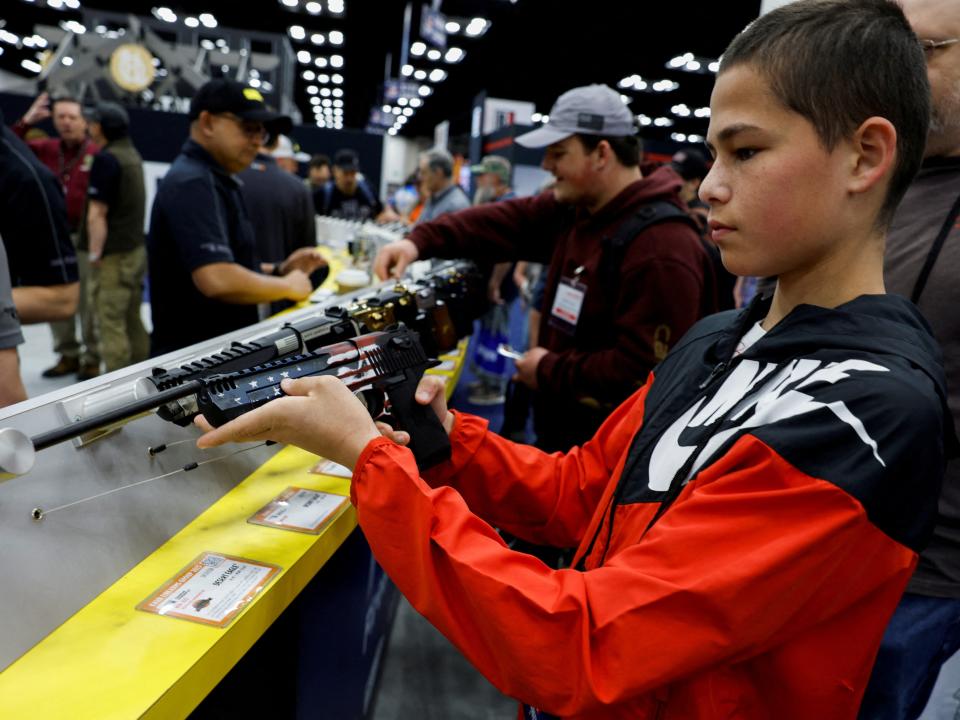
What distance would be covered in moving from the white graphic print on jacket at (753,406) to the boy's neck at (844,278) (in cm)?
12

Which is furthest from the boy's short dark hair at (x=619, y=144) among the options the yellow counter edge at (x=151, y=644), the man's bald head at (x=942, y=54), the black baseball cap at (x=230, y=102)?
the yellow counter edge at (x=151, y=644)

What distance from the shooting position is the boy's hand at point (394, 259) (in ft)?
7.63

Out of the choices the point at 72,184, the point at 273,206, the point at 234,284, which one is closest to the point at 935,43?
the point at 234,284

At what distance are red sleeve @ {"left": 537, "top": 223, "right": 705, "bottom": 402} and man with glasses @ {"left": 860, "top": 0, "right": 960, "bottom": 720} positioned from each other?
73 cm

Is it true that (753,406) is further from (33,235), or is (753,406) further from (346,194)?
(346,194)

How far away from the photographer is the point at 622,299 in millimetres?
1993

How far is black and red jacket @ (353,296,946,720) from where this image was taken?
2.20 feet

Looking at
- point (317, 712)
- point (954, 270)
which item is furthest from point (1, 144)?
point (954, 270)

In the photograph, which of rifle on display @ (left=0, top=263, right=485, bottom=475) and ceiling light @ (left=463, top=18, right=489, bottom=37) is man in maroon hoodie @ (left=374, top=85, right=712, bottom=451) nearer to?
rifle on display @ (left=0, top=263, right=485, bottom=475)

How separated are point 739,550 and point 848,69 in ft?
1.79

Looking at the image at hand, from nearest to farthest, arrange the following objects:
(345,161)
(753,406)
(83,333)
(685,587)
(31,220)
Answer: (685,587), (753,406), (31,220), (83,333), (345,161)

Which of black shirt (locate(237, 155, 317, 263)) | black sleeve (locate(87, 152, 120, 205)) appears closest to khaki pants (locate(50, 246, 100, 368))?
black sleeve (locate(87, 152, 120, 205))

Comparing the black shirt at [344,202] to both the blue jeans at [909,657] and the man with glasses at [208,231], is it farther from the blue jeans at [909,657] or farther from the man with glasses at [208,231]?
the blue jeans at [909,657]

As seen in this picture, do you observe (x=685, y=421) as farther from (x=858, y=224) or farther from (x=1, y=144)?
(x=1, y=144)
